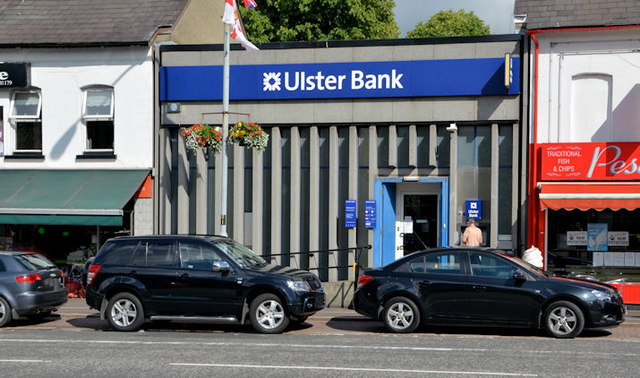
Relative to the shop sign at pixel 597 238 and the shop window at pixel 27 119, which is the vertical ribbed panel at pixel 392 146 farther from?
the shop window at pixel 27 119

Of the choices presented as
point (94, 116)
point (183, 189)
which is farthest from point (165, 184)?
point (94, 116)

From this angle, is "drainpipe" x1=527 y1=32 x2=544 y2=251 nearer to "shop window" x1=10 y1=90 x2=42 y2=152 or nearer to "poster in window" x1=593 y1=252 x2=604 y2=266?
"poster in window" x1=593 y1=252 x2=604 y2=266

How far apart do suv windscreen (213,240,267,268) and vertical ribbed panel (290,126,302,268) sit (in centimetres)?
474

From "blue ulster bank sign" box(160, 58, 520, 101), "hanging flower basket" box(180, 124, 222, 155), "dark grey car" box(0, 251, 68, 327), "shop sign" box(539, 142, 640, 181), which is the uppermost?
"blue ulster bank sign" box(160, 58, 520, 101)

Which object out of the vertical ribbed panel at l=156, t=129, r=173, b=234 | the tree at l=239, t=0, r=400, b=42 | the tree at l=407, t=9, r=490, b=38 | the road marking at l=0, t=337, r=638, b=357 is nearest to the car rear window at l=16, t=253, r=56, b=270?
the road marking at l=0, t=337, r=638, b=357

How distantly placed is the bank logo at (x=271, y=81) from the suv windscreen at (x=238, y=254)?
234 inches

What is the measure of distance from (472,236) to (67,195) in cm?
1018

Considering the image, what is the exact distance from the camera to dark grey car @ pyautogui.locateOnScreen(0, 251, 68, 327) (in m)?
15.5

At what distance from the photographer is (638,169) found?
57.3 feet

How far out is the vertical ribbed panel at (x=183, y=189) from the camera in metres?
20.9

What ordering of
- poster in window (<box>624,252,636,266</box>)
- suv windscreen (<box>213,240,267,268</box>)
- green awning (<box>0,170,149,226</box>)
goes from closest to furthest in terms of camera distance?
suv windscreen (<box>213,240,267,268</box>) → poster in window (<box>624,252,636,266</box>) → green awning (<box>0,170,149,226</box>)


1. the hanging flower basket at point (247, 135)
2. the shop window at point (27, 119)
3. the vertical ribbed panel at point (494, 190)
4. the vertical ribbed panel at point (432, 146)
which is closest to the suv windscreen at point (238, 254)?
the hanging flower basket at point (247, 135)

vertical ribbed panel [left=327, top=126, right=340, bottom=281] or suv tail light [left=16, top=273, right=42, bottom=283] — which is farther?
vertical ribbed panel [left=327, top=126, right=340, bottom=281]

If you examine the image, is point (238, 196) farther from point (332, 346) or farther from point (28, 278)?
point (332, 346)
